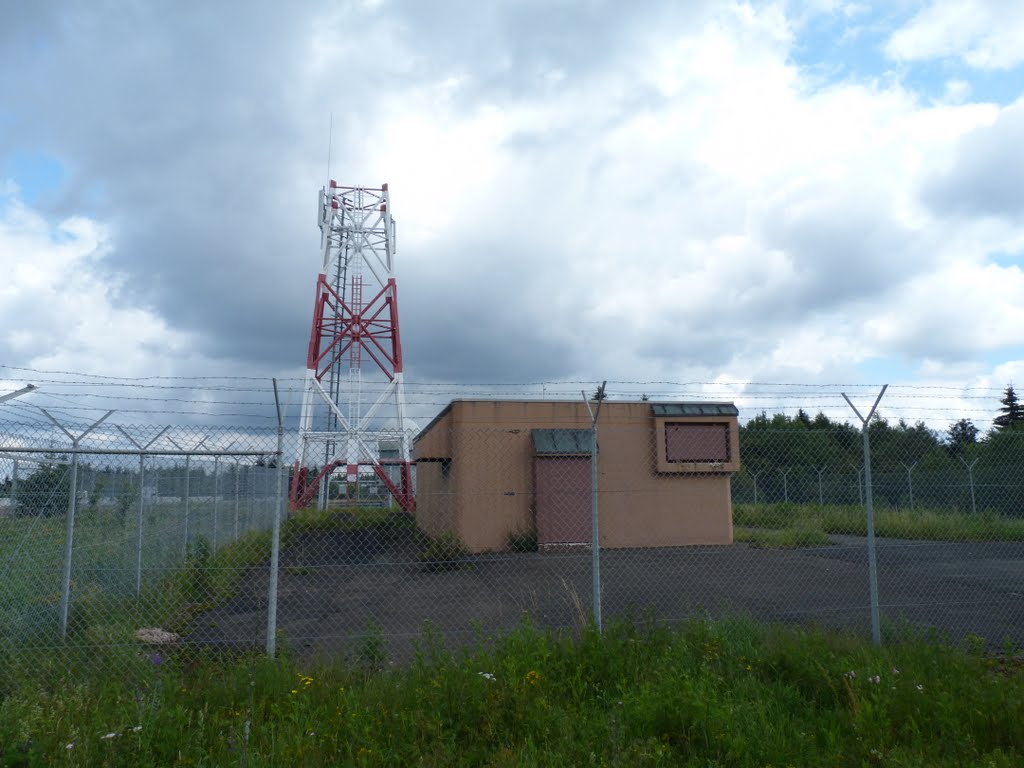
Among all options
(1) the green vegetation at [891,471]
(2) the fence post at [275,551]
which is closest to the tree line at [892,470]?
(1) the green vegetation at [891,471]

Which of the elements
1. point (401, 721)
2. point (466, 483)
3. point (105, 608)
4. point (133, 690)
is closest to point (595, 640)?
point (401, 721)

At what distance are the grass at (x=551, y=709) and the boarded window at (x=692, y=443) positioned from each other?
1041cm

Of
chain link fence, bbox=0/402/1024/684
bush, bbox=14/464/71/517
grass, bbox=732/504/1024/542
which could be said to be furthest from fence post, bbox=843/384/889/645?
bush, bbox=14/464/71/517

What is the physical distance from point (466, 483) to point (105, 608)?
8.74 m

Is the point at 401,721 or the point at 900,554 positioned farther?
the point at 900,554

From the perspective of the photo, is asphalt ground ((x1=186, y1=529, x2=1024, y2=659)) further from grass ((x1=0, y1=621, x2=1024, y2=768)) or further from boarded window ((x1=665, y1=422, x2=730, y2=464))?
boarded window ((x1=665, y1=422, x2=730, y2=464))

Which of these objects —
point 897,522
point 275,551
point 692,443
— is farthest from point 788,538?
point 275,551

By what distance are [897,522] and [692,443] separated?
4148mm

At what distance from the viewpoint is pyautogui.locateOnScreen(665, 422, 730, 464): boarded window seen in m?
15.9

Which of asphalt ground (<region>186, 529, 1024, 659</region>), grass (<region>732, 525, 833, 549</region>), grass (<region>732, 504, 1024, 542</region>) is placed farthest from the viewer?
grass (<region>732, 504, 1024, 542</region>)

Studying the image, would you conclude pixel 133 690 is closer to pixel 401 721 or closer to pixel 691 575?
pixel 401 721

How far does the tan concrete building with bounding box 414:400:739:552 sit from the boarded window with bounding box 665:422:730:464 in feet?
0.07

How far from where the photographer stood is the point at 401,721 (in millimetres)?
4398

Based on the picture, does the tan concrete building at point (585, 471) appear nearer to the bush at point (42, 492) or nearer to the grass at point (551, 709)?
the bush at point (42, 492)
